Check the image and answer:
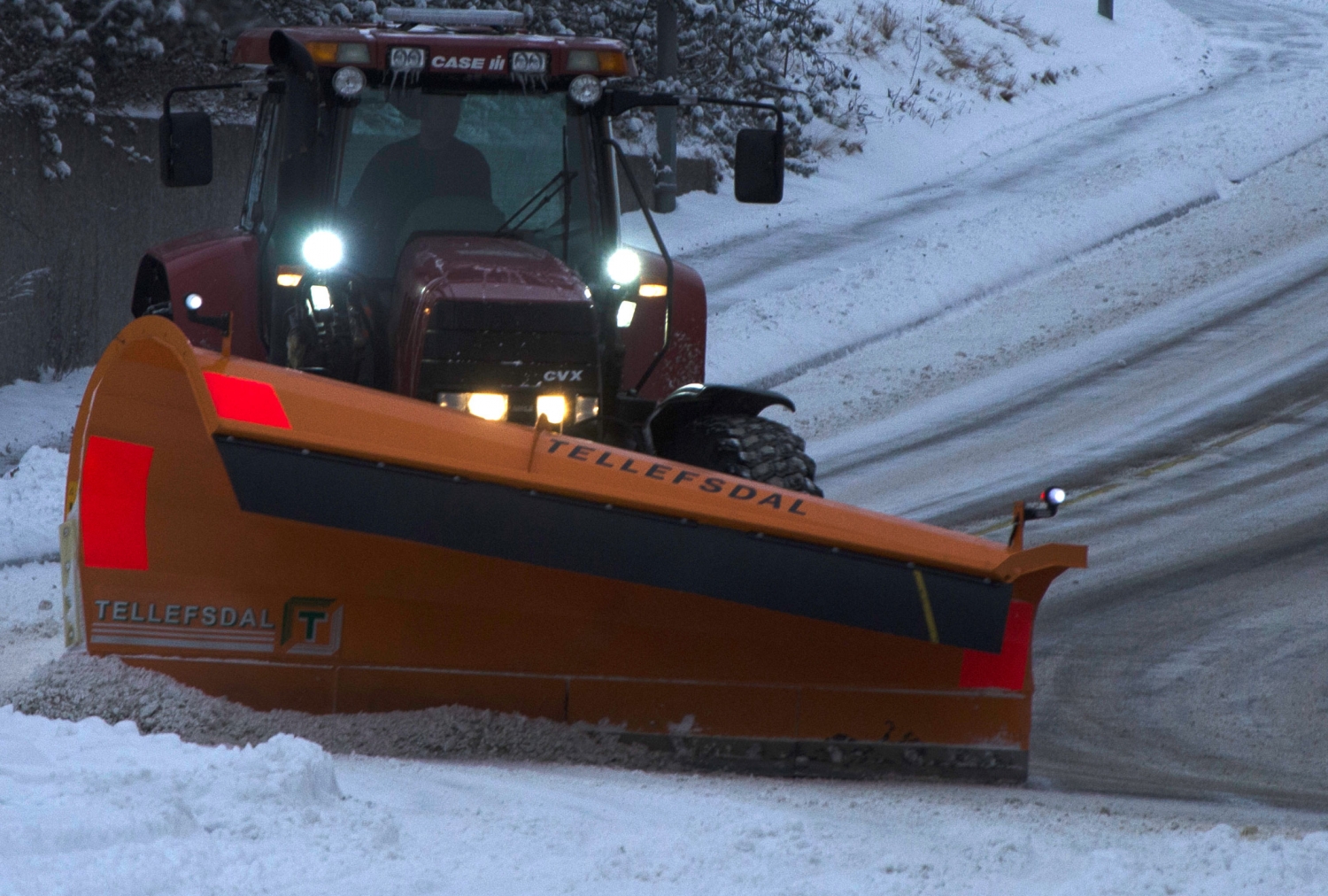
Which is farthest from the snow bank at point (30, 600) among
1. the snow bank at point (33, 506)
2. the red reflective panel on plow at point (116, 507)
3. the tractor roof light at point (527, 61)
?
the tractor roof light at point (527, 61)

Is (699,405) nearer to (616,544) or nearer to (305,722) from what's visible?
(616,544)

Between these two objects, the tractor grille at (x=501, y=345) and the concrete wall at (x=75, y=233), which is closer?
the tractor grille at (x=501, y=345)

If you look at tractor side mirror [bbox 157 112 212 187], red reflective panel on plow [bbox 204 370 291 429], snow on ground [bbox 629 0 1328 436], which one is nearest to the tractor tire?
red reflective panel on plow [bbox 204 370 291 429]

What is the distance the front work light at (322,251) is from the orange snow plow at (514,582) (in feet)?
2.47

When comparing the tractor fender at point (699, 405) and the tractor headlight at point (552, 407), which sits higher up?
the tractor headlight at point (552, 407)

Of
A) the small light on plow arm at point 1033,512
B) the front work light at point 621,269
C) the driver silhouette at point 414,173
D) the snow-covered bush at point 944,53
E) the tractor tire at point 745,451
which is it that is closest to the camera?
the small light on plow arm at point 1033,512

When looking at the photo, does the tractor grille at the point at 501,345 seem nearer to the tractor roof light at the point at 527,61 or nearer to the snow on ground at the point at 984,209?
the tractor roof light at the point at 527,61

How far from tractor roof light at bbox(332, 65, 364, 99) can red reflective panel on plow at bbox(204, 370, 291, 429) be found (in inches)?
50.6

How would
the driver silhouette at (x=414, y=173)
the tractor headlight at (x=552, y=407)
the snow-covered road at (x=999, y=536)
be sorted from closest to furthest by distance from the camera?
the snow-covered road at (x=999, y=536) < the tractor headlight at (x=552, y=407) < the driver silhouette at (x=414, y=173)

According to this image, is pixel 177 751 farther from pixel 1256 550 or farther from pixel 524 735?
pixel 1256 550

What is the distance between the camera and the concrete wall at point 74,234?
34.8 ft

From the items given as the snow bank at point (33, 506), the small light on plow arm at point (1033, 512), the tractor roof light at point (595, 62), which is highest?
the tractor roof light at point (595, 62)

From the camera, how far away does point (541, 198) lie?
5.47 m

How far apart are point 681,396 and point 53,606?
265 centimetres
